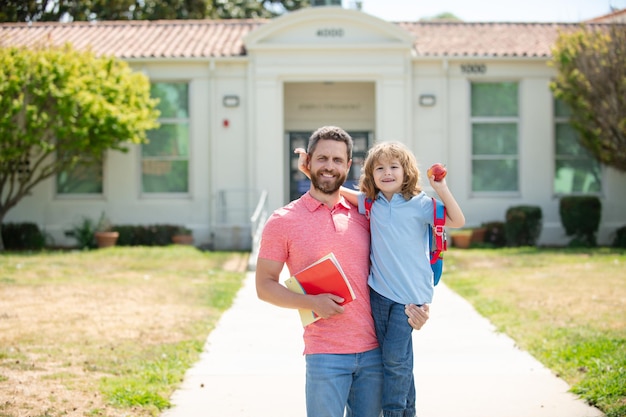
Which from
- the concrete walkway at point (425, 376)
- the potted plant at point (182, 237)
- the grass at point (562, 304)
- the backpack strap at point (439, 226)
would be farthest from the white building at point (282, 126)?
the backpack strap at point (439, 226)

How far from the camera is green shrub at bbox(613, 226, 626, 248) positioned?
16281mm

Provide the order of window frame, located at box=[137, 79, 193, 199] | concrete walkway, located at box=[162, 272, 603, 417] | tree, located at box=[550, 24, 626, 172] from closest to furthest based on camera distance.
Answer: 1. concrete walkway, located at box=[162, 272, 603, 417]
2. tree, located at box=[550, 24, 626, 172]
3. window frame, located at box=[137, 79, 193, 199]

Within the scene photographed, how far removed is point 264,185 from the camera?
16.7 m

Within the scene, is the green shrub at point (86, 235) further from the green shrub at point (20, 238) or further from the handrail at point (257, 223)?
the handrail at point (257, 223)

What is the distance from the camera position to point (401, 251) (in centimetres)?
379

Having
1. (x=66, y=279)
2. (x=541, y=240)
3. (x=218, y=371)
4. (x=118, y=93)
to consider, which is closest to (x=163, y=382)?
(x=218, y=371)

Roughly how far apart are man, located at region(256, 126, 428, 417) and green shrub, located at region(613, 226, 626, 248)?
45.2 ft

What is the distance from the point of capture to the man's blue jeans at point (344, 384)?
3.63 metres

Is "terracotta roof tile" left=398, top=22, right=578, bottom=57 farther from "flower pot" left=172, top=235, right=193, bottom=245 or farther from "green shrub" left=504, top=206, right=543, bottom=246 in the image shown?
"flower pot" left=172, top=235, right=193, bottom=245

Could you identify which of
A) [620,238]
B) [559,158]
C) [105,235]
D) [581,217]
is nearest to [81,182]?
[105,235]

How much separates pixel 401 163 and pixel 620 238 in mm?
13777

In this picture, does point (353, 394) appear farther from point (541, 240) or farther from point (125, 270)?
point (541, 240)

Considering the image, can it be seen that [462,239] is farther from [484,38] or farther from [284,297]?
[284,297]


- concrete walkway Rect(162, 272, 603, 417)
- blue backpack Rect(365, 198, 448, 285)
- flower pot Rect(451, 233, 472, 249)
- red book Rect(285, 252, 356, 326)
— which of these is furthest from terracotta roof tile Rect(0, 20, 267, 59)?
red book Rect(285, 252, 356, 326)
